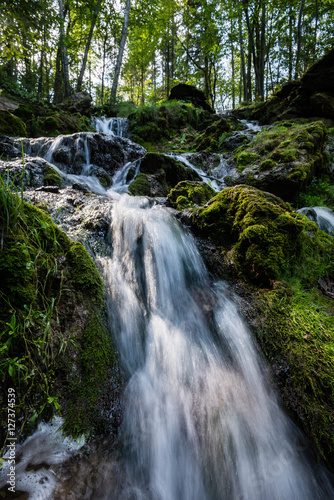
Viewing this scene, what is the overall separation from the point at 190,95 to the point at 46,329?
18.9 metres

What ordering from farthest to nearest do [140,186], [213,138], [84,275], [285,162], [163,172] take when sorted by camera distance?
[213,138] → [163,172] → [140,186] → [285,162] → [84,275]

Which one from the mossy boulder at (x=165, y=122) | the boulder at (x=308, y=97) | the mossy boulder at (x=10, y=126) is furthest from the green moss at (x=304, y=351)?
the boulder at (x=308, y=97)

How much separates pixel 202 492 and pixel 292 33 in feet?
98.9

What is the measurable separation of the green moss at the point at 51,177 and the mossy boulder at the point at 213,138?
22.7 feet

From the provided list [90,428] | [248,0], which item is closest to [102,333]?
[90,428]

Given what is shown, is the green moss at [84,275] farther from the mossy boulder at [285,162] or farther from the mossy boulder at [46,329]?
the mossy boulder at [285,162]

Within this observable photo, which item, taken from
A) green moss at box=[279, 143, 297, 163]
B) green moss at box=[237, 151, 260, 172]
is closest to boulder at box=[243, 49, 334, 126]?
green moss at box=[237, 151, 260, 172]

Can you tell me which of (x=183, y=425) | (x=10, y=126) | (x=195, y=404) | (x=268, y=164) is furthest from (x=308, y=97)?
(x=183, y=425)

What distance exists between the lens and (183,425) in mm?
1765

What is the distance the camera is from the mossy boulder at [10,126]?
7.85m

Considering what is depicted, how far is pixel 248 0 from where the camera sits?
45.7 ft

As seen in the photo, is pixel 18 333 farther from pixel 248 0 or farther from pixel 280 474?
pixel 248 0

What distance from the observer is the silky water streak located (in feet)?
4.95

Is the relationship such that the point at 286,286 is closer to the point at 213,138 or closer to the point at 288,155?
the point at 288,155
